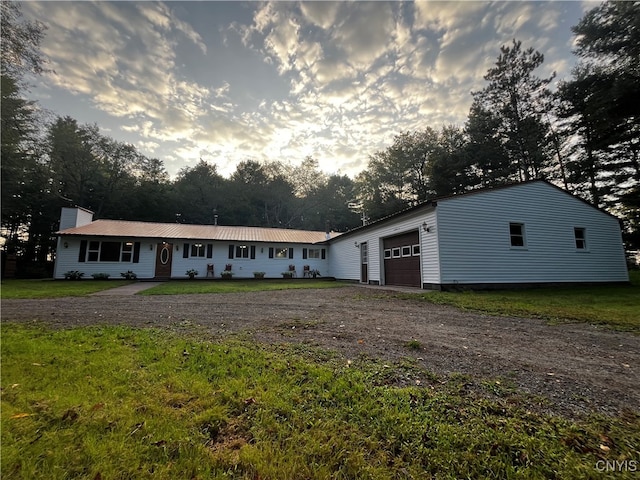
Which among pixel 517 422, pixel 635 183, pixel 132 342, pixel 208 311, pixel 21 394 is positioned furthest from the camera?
pixel 635 183

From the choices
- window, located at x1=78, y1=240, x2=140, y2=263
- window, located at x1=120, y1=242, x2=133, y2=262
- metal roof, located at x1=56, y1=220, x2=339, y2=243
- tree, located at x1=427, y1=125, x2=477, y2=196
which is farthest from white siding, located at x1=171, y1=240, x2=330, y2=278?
tree, located at x1=427, y1=125, x2=477, y2=196

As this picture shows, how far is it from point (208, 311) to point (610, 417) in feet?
21.4

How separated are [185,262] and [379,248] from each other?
13580 millimetres

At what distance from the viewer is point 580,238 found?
13148mm

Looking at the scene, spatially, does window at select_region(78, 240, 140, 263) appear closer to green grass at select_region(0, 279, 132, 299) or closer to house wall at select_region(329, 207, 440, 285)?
green grass at select_region(0, 279, 132, 299)

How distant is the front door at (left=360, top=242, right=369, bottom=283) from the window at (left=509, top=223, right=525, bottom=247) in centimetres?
709

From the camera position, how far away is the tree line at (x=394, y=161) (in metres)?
15.3

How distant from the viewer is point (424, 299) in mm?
8539

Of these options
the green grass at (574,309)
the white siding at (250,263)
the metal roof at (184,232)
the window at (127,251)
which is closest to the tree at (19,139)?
the metal roof at (184,232)

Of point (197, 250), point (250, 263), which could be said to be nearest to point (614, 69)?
point (250, 263)

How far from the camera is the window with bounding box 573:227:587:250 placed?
42.8ft

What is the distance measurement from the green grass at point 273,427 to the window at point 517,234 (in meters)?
11.7

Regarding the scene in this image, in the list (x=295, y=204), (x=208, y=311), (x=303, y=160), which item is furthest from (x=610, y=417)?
(x=303, y=160)

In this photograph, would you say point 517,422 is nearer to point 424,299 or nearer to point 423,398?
point 423,398
